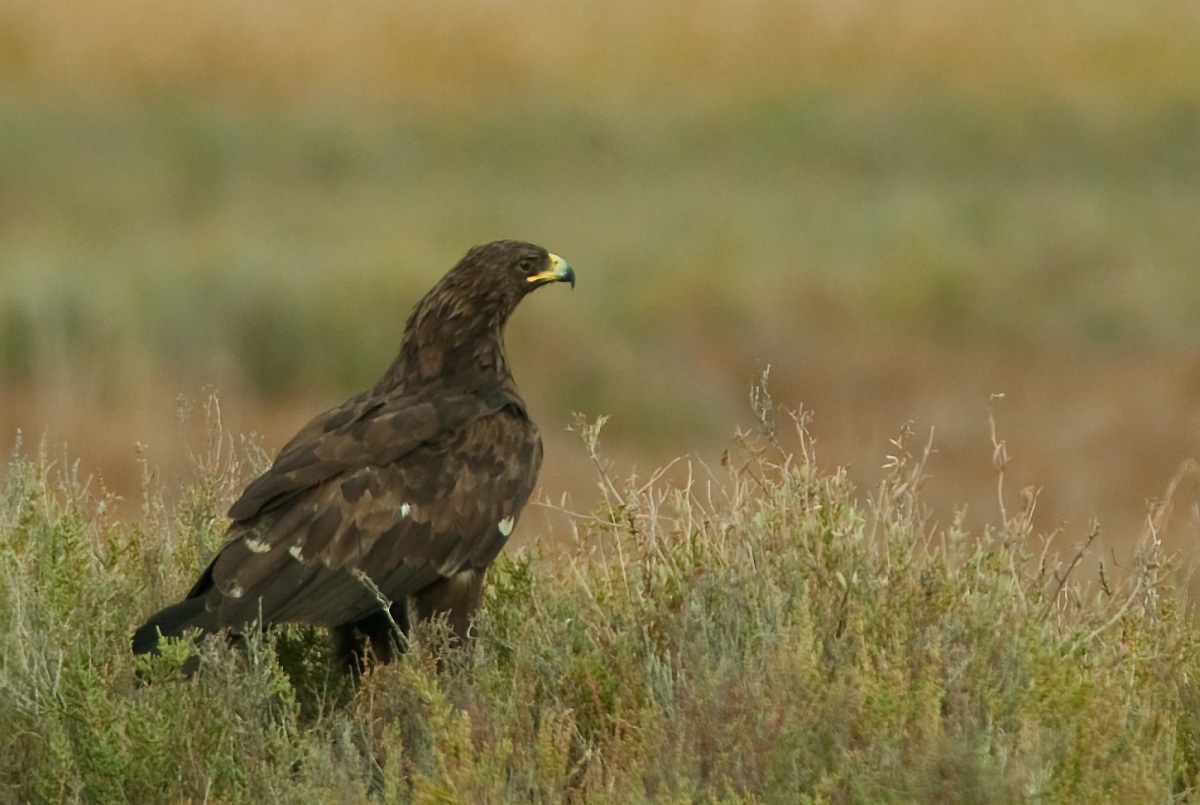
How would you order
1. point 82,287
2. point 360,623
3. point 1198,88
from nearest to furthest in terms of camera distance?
point 360,623 < point 82,287 < point 1198,88

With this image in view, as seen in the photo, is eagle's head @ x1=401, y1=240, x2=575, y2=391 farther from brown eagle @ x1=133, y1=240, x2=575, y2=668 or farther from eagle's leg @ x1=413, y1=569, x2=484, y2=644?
eagle's leg @ x1=413, y1=569, x2=484, y2=644

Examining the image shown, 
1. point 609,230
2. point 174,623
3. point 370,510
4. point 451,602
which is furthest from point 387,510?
point 609,230

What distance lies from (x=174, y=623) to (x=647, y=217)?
68.1 ft

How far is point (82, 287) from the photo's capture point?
20.8 meters

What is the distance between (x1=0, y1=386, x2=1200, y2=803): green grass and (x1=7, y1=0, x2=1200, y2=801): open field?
0.02m

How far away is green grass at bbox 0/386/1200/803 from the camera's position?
185 inches

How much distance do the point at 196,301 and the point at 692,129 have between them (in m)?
10.4

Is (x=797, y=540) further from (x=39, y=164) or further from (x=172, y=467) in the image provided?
(x=39, y=164)

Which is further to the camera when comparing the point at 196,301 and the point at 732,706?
the point at 196,301

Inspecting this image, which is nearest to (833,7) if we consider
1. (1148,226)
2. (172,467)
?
(1148,226)

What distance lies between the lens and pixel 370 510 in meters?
5.95

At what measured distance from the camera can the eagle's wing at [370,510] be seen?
5.71 m

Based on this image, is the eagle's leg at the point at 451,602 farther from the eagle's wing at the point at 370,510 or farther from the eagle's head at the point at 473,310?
the eagle's head at the point at 473,310

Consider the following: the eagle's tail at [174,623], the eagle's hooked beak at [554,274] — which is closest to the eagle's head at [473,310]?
the eagle's hooked beak at [554,274]
